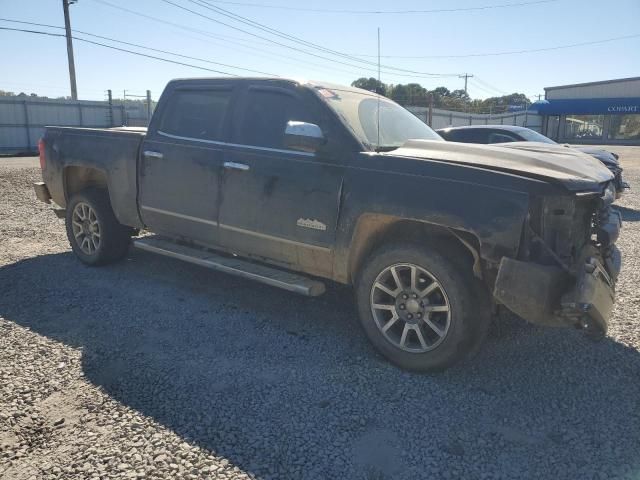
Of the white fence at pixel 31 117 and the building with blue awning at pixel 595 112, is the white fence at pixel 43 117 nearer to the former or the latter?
the white fence at pixel 31 117

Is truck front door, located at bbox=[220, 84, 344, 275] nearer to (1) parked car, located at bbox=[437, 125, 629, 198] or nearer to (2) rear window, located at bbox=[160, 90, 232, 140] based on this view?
(2) rear window, located at bbox=[160, 90, 232, 140]

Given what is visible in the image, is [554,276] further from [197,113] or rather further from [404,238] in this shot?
[197,113]

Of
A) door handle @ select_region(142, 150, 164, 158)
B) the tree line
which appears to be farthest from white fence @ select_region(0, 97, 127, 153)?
door handle @ select_region(142, 150, 164, 158)

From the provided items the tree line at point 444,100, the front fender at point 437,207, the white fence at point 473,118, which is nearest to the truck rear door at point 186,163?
the front fender at point 437,207

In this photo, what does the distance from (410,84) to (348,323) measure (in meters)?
76.7

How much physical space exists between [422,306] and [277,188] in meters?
1.50

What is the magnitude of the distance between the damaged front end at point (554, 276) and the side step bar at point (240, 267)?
1471 millimetres

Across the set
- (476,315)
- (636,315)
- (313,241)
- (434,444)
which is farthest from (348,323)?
(636,315)

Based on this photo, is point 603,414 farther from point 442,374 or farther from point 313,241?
point 313,241

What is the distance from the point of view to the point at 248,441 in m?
2.79

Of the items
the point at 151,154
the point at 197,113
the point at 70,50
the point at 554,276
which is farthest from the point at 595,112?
the point at 554,276

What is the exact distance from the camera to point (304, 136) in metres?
3.81

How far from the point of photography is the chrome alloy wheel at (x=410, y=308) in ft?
11.4

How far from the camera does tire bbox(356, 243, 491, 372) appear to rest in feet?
11.0
